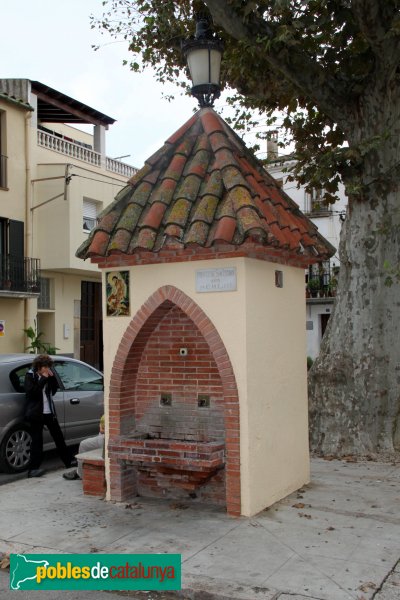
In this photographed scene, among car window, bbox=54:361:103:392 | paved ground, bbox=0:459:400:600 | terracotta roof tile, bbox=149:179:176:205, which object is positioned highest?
terracotta roof tile, bbox=149:179:176:205

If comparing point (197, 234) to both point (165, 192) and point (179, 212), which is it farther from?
point (165, 192)

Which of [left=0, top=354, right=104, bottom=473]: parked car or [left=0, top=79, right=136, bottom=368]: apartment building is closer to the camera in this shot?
[left=0, top=354, right=104, bottom=473]: parked car

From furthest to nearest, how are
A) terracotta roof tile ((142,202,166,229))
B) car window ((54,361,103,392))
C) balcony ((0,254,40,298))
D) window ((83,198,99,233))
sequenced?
window ((83,198,99,233)) < balcony ((0,254,40,298)) < car window ((54,361,103,392)) < terracotta roof tile ((142,202,166,229))

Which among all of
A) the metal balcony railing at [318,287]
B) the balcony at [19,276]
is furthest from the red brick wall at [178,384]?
the metal balcony railing at [318,287]

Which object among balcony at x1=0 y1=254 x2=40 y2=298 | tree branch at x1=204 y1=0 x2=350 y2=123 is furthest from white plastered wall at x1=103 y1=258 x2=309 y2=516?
balcony at x1=0 y1=254 x2=40 y2=298

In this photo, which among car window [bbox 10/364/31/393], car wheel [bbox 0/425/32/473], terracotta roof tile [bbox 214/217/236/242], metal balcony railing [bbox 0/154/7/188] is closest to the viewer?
terracotta roof tile [bbox 214/217/236/242]

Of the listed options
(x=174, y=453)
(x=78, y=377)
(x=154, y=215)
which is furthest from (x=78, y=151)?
(x=174, y=453)

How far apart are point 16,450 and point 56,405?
42.2 inches

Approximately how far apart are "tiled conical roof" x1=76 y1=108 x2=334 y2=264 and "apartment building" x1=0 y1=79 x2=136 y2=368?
15.1 m

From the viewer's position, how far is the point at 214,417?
23.8 ft

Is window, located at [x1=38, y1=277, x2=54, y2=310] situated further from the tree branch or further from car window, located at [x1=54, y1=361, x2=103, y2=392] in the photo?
the tree branch

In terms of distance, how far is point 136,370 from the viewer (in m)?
7.58

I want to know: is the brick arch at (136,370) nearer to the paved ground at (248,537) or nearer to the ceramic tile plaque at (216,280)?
the ceramic tile plaque at (216,280)

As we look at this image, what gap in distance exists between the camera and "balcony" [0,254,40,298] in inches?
859
